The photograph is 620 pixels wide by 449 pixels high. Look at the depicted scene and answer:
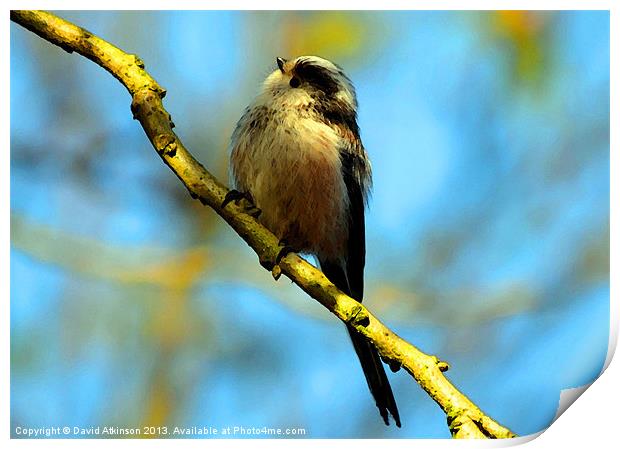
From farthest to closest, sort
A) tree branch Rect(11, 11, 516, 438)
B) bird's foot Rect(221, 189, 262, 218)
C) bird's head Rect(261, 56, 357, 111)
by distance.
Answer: bird's head Rect(261, 56, 357, 111), bird's foot Rect(221, 189, 262, 218), tree branch Rect(11, 11, 516, 438)

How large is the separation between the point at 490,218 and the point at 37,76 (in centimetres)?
108

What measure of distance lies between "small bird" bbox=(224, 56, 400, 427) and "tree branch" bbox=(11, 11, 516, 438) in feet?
0.48

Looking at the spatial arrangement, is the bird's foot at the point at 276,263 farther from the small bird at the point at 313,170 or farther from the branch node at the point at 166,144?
the branch node at the point at 166,144

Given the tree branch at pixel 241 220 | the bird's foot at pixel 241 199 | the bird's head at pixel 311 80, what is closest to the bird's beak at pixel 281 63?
the bird's head at pixel 311 80

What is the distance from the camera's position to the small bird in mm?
1692

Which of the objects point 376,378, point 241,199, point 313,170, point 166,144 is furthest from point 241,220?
point 376,378

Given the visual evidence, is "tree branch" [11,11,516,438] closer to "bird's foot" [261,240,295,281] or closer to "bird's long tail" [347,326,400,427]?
"bird's foot" [261,240,295,281]

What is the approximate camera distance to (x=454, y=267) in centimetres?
183

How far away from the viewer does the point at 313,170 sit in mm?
1709

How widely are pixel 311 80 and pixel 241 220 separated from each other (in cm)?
53

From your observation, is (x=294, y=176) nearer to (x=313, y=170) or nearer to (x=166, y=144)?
(x=313, y=170)

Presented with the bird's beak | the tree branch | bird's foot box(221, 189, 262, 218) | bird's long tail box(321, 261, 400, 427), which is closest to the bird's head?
the bird's beak

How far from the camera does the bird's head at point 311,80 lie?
1.83 metres
